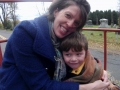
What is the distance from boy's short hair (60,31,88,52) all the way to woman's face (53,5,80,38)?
71 mm

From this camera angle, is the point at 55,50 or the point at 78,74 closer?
the point at 55,50

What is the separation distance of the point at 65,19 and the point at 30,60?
46 centimetres

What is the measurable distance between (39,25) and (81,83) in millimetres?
608

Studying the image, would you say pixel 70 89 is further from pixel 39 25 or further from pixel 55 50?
pixel 39 25

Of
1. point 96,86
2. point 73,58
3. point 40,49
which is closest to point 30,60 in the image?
point 40,49

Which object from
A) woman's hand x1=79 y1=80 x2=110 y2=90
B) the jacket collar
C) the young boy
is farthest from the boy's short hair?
woman's hand x1=79 y1=80 x2=110 y2=90

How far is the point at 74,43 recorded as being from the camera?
1615 mm

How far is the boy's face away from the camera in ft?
5.33

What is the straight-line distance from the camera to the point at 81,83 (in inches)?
63.2

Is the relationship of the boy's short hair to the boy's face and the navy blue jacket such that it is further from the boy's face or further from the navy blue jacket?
the navy blue jacket

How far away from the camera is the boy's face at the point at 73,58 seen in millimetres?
1626

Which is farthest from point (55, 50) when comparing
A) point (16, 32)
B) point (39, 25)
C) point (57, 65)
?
point (16, 32)

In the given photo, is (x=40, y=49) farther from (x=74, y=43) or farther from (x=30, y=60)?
(x=74, y=43)

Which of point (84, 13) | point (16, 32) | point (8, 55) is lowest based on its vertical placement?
point (8, 55)
